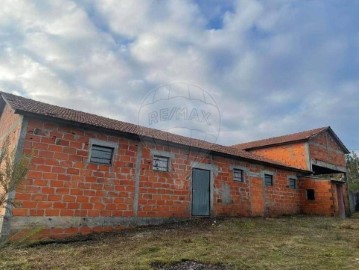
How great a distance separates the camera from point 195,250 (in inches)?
265

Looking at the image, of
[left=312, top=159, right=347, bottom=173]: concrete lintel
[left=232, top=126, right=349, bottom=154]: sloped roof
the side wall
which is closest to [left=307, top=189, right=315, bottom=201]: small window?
[left=312, top=159, right=347, bottom=173]: concrete lintel

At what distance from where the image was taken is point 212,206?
1238 cm

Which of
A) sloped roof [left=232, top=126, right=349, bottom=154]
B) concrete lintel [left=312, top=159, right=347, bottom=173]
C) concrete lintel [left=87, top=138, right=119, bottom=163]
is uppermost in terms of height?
Answer: sloped roof [left=232, top=126, right=349, bottom=154]

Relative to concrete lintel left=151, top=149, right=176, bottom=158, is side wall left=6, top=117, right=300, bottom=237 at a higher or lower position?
lower

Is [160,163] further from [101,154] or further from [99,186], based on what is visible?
[99,186]

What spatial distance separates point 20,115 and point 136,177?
4.10 metres

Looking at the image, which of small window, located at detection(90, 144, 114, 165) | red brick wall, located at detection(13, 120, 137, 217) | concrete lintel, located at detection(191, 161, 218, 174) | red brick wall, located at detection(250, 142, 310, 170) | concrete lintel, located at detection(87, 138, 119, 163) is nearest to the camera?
red brick wall, located at detection(13, 120, 137, 217)

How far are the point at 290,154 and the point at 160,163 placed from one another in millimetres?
12159

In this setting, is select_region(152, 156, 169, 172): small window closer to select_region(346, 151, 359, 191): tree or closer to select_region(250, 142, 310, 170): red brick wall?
select_region(250, 142, 310, 170): red brick wall

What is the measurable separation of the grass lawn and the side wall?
28.6 inches

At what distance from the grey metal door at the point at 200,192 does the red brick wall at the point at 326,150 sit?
1022cm

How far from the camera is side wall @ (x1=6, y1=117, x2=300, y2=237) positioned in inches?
324

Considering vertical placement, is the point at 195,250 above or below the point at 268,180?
below

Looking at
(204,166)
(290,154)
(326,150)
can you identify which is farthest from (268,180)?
(326,150)
